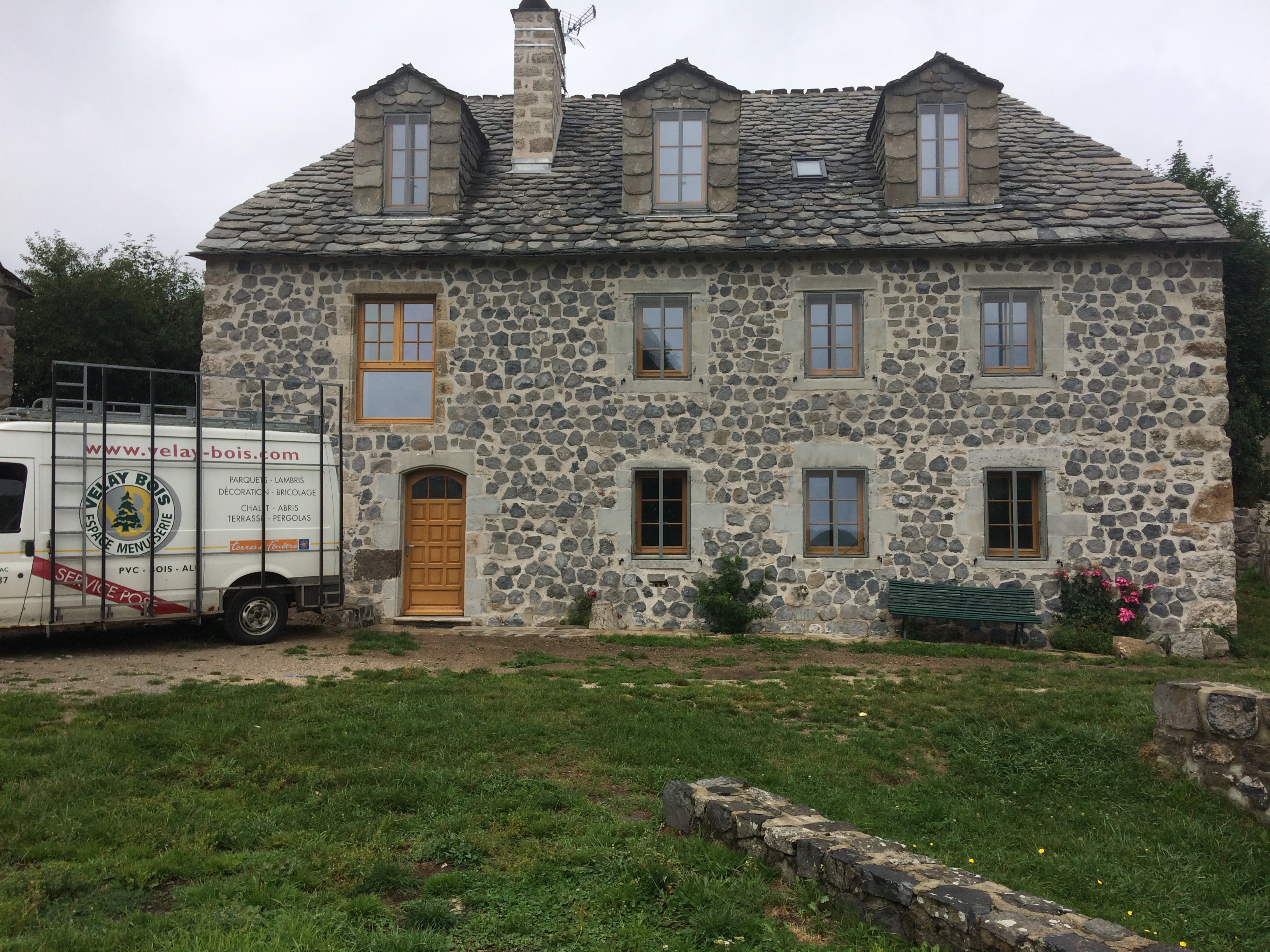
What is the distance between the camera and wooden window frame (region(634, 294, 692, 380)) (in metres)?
13.3

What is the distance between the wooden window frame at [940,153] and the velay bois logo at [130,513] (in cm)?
1116

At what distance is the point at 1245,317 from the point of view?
57.2 feet

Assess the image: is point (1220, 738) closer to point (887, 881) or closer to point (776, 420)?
point (887, 881)

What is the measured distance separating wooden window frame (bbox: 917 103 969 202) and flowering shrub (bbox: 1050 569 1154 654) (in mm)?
5820

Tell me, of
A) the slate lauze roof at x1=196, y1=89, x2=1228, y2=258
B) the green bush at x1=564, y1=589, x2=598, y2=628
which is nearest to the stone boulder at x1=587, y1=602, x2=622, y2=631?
the green bush at x1=564, y1=589, x2=598, y2=628

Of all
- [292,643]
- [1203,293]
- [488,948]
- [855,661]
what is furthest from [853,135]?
[488,948]

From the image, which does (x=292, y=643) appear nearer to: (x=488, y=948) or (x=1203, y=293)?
(x=488, y=948)

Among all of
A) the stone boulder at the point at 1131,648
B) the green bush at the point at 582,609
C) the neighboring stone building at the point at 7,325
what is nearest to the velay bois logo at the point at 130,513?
the neighboring stone building at the point at 7,325

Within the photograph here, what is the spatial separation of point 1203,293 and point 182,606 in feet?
46.4

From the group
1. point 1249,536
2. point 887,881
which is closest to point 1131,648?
point 887,881

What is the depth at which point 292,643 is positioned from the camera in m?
10.9

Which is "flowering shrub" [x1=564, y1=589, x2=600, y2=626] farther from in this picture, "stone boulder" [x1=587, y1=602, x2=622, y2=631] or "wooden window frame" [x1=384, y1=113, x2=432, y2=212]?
"wooden window frame" [x1=384, y1=113, x2=432, y2=212]

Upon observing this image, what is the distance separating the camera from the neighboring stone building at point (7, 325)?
41.3 feet

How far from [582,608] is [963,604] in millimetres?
5314
